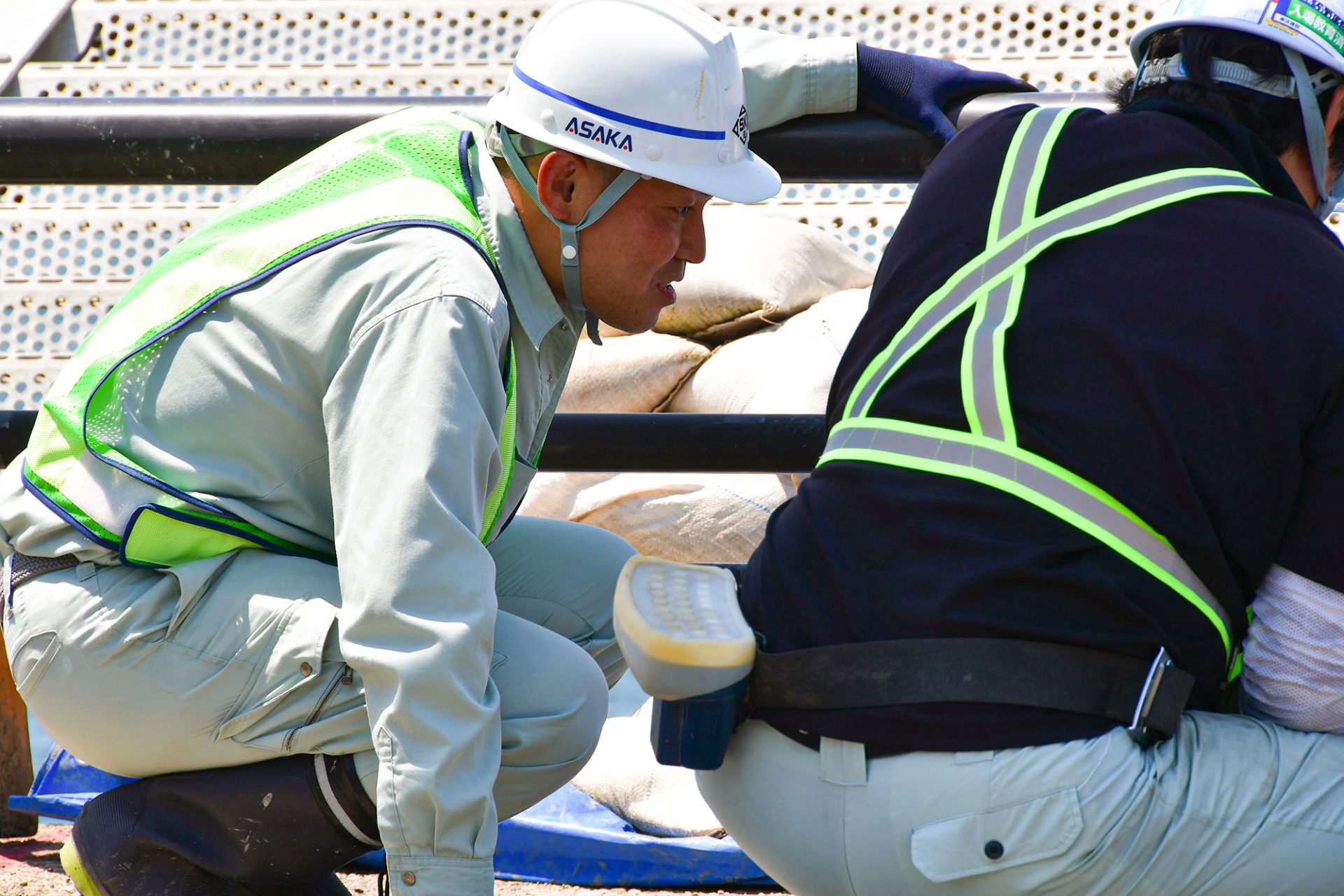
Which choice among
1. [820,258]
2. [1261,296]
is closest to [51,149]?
[1261,296]

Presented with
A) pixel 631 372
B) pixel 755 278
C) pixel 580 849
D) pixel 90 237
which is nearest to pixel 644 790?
pixel 580 849

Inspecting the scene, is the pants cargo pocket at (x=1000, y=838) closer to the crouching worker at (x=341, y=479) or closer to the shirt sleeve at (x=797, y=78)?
the crouching worker at (x=341, y=479)

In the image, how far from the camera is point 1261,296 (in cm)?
112

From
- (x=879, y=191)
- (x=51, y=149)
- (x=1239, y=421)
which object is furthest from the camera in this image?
(x=879, y=191)

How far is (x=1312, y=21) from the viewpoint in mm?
1252

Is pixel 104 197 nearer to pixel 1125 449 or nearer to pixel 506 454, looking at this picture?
pixel 506 454

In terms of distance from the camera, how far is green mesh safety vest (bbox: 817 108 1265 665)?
1124mm

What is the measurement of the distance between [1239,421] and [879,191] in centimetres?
296

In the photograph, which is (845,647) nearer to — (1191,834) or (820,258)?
(1191,834)

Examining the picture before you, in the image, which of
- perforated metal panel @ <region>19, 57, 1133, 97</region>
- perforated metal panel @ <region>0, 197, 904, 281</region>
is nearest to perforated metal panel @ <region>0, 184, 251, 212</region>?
perforated metal panel @ <region>0, 197, 904, 281</region>

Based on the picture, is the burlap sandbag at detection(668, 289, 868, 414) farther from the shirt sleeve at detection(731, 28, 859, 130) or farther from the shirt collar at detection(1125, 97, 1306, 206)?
the shirt collar at detection(1125, 97, 1306, 206)

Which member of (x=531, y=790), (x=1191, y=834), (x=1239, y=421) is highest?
(x=1239, y=421)

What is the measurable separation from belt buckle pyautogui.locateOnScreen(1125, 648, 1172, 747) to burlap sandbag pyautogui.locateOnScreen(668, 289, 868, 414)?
6.91 feet

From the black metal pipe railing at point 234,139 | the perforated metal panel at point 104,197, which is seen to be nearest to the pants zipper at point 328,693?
the black metal pipe railing at point 234,139
